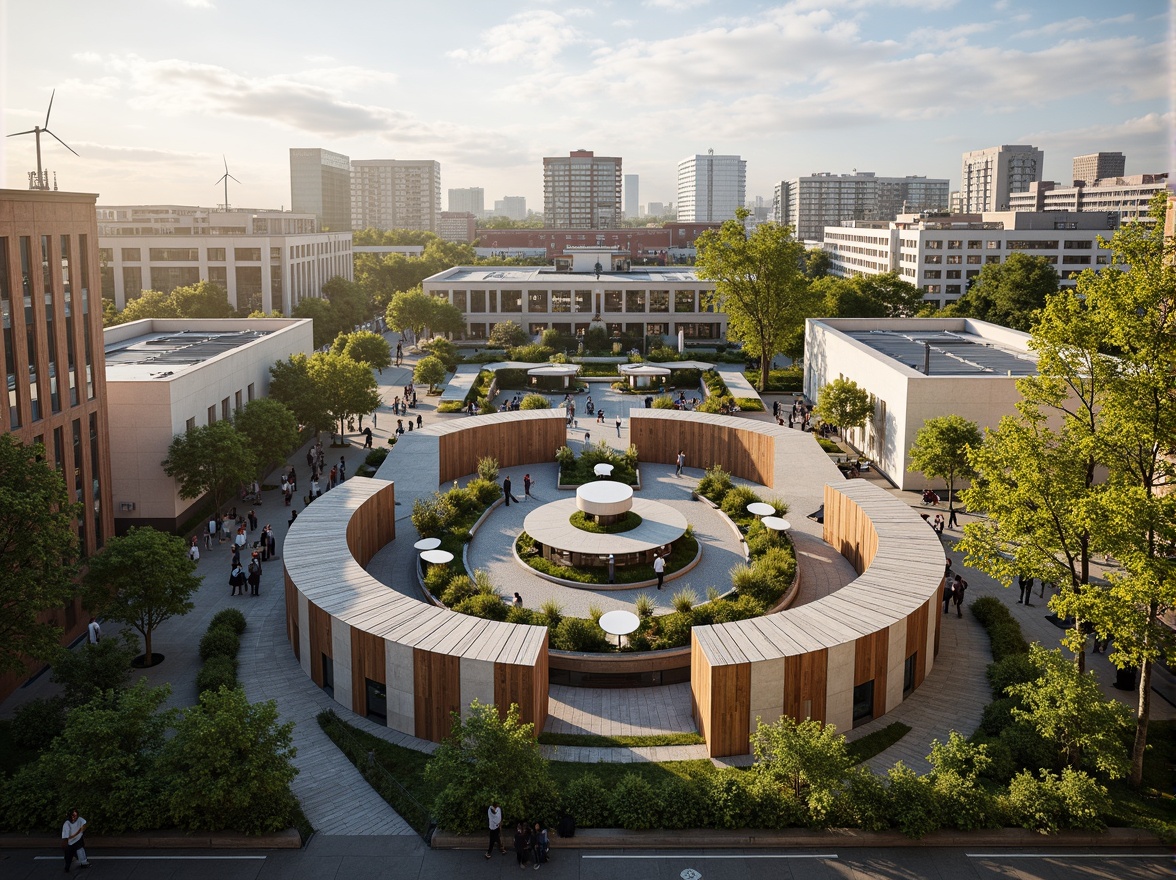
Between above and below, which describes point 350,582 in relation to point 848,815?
above

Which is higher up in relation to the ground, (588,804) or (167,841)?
(588,804)

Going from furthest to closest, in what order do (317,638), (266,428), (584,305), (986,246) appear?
1. (986,246)
2. (584,305)
3. (266,428)
4. (317,638)

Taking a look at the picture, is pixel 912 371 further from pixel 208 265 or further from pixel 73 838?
pixel 208 265

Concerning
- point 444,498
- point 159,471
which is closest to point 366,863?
point 444,498

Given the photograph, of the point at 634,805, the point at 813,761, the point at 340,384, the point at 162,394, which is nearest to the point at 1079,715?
the point at 813,761

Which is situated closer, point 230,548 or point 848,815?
point 848,815

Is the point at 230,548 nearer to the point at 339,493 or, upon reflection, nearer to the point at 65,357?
the point at 339,493
